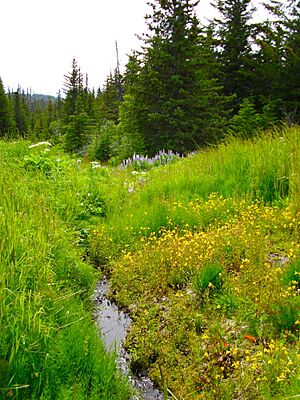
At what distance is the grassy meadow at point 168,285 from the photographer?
213 cm

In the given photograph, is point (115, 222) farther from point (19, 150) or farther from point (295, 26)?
point (295, 26)

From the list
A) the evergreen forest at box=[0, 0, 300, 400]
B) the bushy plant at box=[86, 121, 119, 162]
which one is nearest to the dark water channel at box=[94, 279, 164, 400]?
the evergreen forest at box=[0, 0, 300, 400]

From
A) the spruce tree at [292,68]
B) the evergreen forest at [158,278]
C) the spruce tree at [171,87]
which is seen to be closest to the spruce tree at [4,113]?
the spruce tree at [171,87]

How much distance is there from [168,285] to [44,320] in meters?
1.50

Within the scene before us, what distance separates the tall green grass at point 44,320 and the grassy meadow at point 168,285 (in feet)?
0.03

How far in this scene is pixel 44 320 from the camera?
7.75 feet

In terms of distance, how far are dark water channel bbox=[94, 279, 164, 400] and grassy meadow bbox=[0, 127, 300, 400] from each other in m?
0.08

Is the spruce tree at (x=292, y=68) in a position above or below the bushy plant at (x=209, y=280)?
above

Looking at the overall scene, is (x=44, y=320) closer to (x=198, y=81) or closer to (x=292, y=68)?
(x=198, y=81)

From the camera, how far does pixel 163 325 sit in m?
2.99

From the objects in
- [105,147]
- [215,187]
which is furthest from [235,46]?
[215,187]

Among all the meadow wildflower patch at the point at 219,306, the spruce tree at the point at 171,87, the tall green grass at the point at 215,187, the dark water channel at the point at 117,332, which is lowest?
the dark water channel at the point at 117,332

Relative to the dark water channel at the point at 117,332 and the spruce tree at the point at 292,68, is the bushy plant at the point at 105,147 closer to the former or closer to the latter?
the spruce tree at the point at 292,68

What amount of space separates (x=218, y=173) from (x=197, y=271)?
2.82 m
